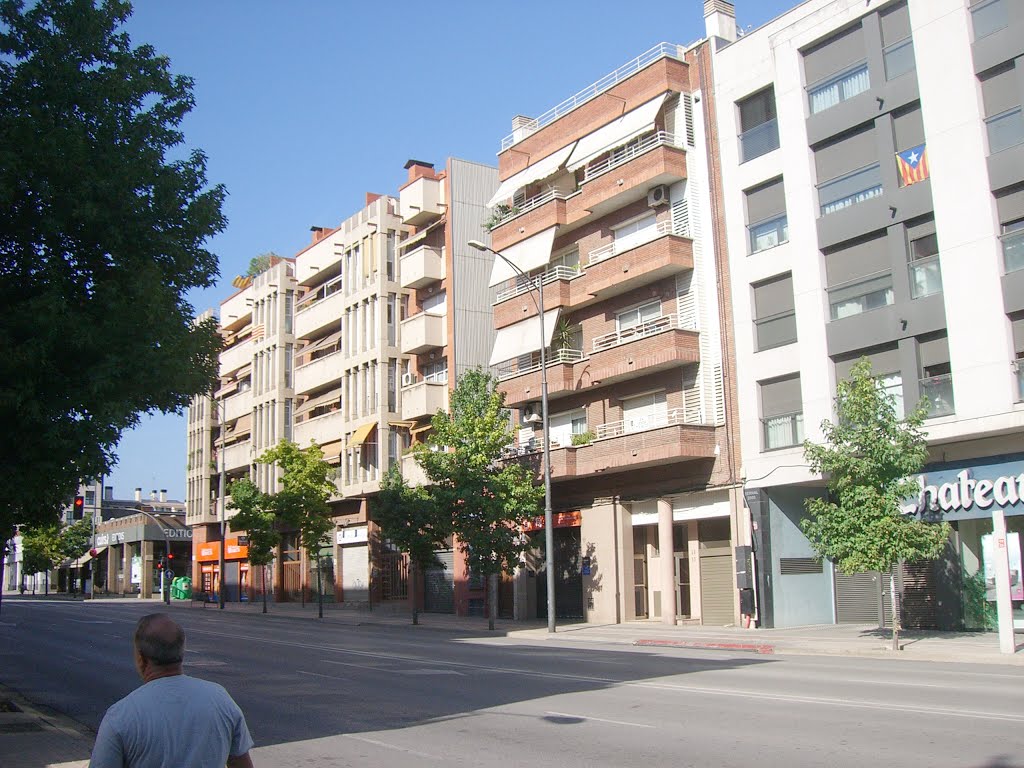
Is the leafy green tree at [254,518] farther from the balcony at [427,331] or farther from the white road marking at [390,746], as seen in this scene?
Result: the white road marking at [390,746]

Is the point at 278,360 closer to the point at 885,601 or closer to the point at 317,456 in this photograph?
the point at 317,456

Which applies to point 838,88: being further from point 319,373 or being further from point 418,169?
point 319,373

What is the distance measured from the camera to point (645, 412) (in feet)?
110

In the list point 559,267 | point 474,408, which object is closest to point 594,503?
point 474,408

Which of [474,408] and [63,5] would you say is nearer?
[63,5]

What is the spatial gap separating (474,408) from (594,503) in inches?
215

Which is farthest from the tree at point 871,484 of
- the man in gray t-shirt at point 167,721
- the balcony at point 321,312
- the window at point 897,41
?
the balcony at point 321,312

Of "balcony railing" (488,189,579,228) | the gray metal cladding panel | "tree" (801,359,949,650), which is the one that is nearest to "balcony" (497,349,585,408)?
"balcony railing" (488,189,579,228)

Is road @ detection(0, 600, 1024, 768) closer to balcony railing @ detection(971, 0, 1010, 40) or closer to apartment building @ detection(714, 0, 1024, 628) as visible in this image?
apartment building @ detection(714, 0, 1024, 628)

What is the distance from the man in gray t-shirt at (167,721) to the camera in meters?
3.96

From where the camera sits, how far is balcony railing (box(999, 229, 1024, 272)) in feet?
78.1

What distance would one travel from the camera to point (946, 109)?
25406mm

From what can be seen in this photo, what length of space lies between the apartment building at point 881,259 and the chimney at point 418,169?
18.5 metres

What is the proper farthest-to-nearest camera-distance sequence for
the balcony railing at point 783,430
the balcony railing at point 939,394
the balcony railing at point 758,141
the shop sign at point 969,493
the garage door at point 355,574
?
the garage door at point 355,574, the balcony railing at point 758,141, the balcony railing at point 783,430, the balcony railing at point 939,394, the shop sign at point 969,493
